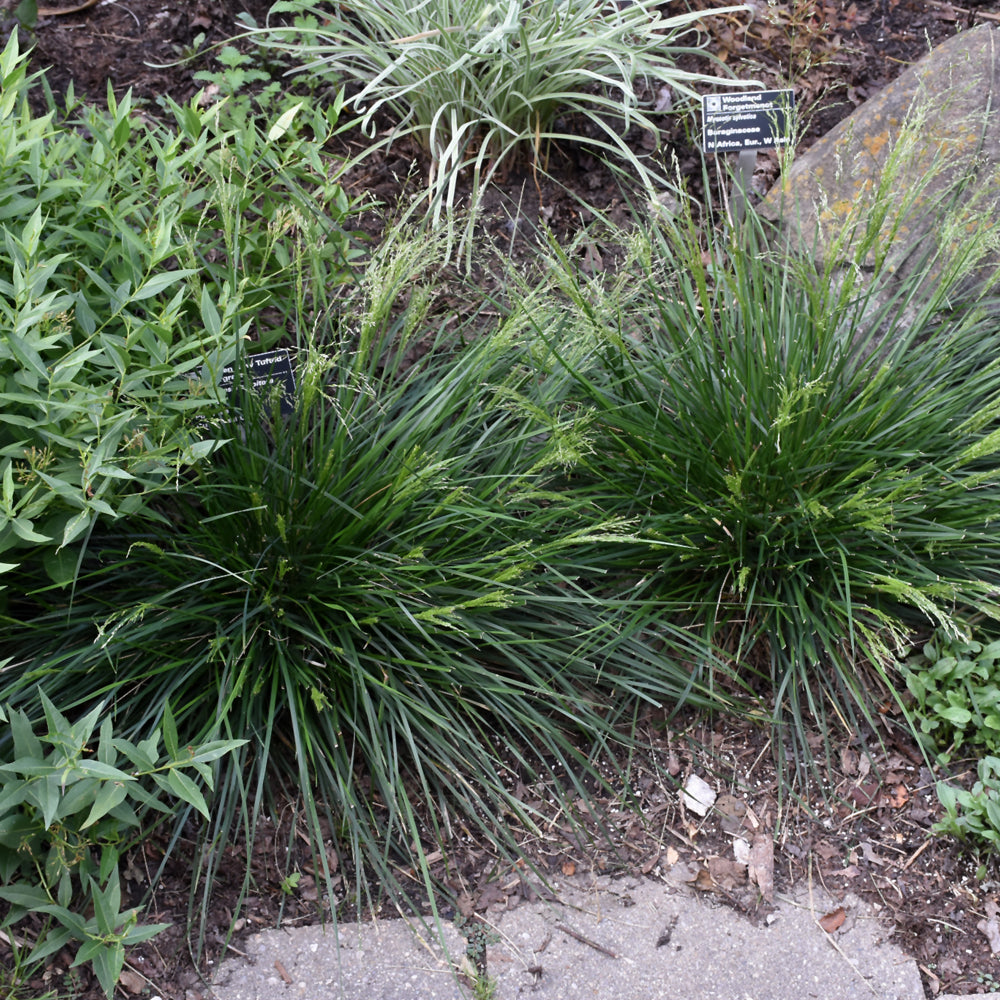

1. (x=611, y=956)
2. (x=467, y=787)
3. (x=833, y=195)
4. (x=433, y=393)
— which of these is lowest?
(x=611, y=956)

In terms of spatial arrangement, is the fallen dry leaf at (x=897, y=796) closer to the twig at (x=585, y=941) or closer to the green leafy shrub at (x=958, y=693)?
the green leafy shrub at (x=958, y=693)

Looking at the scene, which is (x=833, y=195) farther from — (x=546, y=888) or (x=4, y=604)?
(x=4, y=604)

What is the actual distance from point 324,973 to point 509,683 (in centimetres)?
77

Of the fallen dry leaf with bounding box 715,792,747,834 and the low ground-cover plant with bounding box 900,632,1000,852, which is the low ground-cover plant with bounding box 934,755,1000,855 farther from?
the fallen dry leaf with bounding box 715,792,747,834

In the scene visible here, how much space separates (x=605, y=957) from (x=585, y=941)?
0.05 metres

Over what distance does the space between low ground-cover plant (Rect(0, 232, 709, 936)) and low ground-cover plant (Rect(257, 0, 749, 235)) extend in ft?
4.01

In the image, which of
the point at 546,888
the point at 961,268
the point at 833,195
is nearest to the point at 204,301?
the point at 546,888

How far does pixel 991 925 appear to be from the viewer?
87.3 inches

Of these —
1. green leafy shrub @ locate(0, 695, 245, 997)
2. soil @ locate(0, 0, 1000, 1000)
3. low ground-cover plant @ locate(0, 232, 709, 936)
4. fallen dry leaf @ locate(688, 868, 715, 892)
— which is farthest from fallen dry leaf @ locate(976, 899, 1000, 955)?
green leafy shrub @ locate(0, 695, 245, 997)

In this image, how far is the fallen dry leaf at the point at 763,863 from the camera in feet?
7.46

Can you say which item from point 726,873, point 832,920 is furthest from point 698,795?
point 832,920

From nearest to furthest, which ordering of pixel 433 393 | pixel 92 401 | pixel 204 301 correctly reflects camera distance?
pixel 92 401, pixel 204 301, pixel 433 393

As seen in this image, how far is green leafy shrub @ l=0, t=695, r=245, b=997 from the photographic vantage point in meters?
1.66

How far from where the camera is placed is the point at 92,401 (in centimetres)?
179
